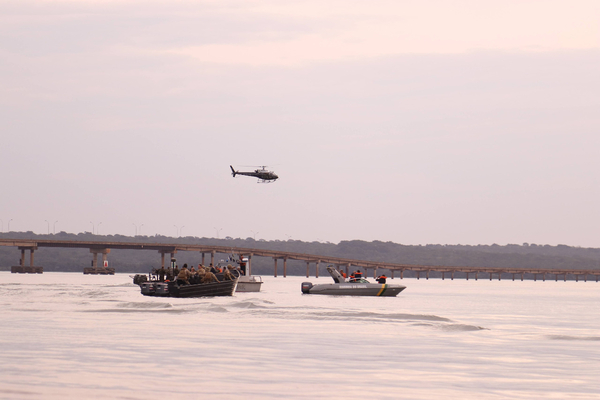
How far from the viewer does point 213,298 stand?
62375 mm

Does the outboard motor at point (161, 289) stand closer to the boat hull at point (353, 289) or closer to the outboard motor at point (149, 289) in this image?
the outboard motor at point (149, 289)

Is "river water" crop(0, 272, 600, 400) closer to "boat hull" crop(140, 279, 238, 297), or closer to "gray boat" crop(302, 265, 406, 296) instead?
"boat hull" crop(140, 279, 238, 297)

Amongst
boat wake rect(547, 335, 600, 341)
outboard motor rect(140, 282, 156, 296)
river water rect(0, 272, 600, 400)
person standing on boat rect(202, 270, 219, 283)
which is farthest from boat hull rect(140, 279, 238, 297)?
boat wake rect(547, 335, 600, 341)

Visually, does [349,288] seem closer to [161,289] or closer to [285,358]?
[161,289]

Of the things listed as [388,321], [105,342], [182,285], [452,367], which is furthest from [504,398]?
[182,285]

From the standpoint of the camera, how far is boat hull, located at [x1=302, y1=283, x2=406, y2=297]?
248 feet

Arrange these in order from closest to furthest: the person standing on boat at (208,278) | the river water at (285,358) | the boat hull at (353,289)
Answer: the river water at (285,358), the person standing on boat at (208,278), the boat hull at (353,289)

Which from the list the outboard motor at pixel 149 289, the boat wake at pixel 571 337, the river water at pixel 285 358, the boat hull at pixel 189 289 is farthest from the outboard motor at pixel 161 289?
the boat wake at pixel 571 337

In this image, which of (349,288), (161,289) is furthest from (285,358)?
(349,288)

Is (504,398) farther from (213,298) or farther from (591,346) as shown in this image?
(213,298)

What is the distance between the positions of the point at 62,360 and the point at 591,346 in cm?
1937

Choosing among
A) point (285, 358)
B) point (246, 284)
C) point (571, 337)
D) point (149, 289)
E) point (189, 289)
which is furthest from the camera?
point (246, 284)

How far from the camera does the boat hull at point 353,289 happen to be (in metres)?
75.7

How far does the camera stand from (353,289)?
7638cm
